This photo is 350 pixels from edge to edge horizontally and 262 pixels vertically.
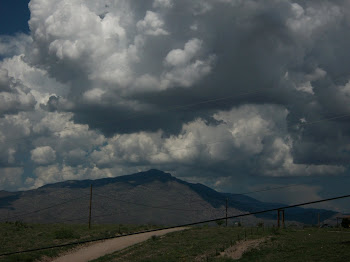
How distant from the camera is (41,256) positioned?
43.8 meters

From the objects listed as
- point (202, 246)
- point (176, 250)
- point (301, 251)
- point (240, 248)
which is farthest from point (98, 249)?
point (301, 251)

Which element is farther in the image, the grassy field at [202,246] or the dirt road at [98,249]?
the dirt road at [98,249]

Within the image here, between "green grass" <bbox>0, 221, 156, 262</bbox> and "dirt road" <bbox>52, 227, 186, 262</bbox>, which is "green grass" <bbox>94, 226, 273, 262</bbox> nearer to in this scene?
"dirt road" <bbox>52, 227, 186, 262</bbox>

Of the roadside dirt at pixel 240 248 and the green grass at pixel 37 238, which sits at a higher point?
the roadside dirt at pixel 240 248

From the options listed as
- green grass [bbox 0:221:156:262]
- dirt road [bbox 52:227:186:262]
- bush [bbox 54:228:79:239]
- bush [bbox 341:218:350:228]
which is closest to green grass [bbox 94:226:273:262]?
dirt road [bbox 52:227:186:262]

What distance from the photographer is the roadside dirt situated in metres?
35.1

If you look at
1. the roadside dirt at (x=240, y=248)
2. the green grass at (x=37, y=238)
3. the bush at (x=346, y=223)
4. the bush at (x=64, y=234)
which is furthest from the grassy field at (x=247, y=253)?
the bush at (x=64, y=234)

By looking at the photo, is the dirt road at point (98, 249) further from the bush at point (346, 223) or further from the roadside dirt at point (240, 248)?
the bush at point (346, 223)

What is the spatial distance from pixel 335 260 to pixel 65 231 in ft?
135

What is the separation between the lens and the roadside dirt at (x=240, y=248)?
35147 mm

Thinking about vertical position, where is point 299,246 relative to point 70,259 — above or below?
above

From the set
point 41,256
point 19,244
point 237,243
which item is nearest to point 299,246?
point 237,243

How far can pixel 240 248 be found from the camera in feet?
123

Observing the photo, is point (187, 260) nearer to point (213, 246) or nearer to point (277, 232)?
point (213, 246)
